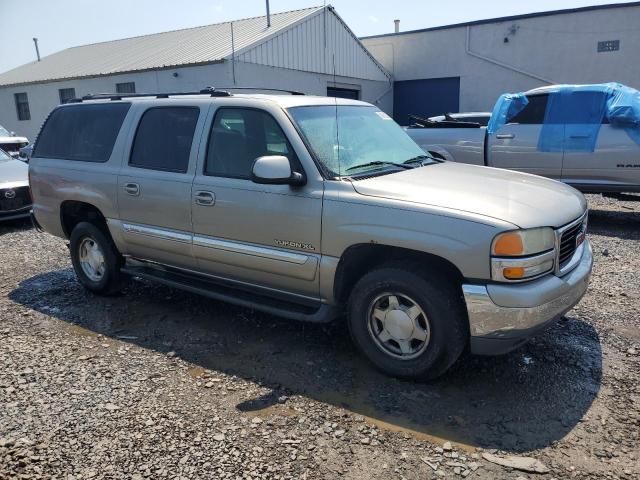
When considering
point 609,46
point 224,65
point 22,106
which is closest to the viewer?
point 224,65

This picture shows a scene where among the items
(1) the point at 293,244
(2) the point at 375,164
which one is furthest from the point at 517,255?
(1) the point at 293,244

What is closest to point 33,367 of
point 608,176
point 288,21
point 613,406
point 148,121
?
point 148,121

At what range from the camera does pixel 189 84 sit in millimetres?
16984

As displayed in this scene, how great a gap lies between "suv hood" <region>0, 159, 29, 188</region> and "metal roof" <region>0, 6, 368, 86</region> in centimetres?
800

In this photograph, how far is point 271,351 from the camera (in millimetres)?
4074

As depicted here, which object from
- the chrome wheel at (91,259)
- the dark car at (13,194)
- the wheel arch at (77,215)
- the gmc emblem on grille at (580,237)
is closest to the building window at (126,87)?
the dark car at (13,194)

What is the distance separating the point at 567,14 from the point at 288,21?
30.7 ft

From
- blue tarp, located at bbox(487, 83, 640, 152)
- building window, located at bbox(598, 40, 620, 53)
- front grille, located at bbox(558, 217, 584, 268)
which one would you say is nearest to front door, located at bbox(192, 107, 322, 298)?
front grille, located at bbox(558, 217, 584, 268)

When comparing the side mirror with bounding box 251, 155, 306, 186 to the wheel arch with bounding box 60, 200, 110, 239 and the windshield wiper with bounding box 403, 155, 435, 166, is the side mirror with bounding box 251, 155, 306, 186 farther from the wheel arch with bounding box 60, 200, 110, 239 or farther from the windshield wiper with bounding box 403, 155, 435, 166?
the wheel arch with bounding box 60, 200, 110, 239

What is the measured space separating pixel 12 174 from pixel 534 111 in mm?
8531

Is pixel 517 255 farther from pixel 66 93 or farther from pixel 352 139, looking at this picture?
pixel 66 93

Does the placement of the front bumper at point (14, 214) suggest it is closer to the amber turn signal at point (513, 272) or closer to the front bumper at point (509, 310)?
the front bumper at point (509, 310)

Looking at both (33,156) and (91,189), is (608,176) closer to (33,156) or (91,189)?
(91,189)

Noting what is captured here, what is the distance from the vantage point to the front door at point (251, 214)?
3.70m
